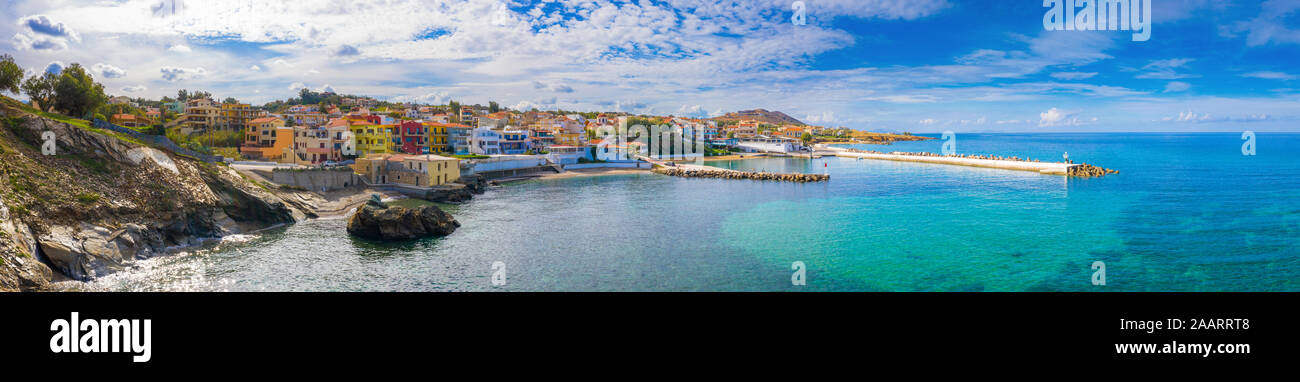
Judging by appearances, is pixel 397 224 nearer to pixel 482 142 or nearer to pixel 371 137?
pixel 371 137

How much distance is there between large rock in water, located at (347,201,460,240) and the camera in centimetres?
1903

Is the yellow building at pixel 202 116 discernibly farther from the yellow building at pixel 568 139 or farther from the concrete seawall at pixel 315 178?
the yellow building at pixel 568 139

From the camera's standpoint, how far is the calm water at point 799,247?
46.7 ft

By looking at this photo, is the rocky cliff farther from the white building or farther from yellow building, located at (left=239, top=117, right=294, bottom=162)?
the white building

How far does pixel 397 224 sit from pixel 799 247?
11667mm

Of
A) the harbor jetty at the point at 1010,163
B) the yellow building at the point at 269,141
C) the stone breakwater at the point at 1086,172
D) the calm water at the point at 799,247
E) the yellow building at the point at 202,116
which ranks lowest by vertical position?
the calm water at the point at 799,247

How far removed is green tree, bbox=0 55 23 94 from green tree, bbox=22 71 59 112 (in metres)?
2.80

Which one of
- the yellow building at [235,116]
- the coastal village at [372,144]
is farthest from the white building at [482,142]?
the yellow building at [235,116]

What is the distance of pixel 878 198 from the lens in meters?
30.6

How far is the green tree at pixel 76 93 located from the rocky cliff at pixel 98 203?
9924 millimetres

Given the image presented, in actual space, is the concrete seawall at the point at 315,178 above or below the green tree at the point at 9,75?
below

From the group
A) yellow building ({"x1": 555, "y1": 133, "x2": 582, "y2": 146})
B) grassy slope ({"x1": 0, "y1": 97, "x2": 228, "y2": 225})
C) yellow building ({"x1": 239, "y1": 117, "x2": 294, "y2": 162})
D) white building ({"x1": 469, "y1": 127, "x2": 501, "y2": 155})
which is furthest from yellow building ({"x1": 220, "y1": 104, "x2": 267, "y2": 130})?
grassy slope ({"x1": 0, "y1": 97, "x2": 228, "y2": 225})
